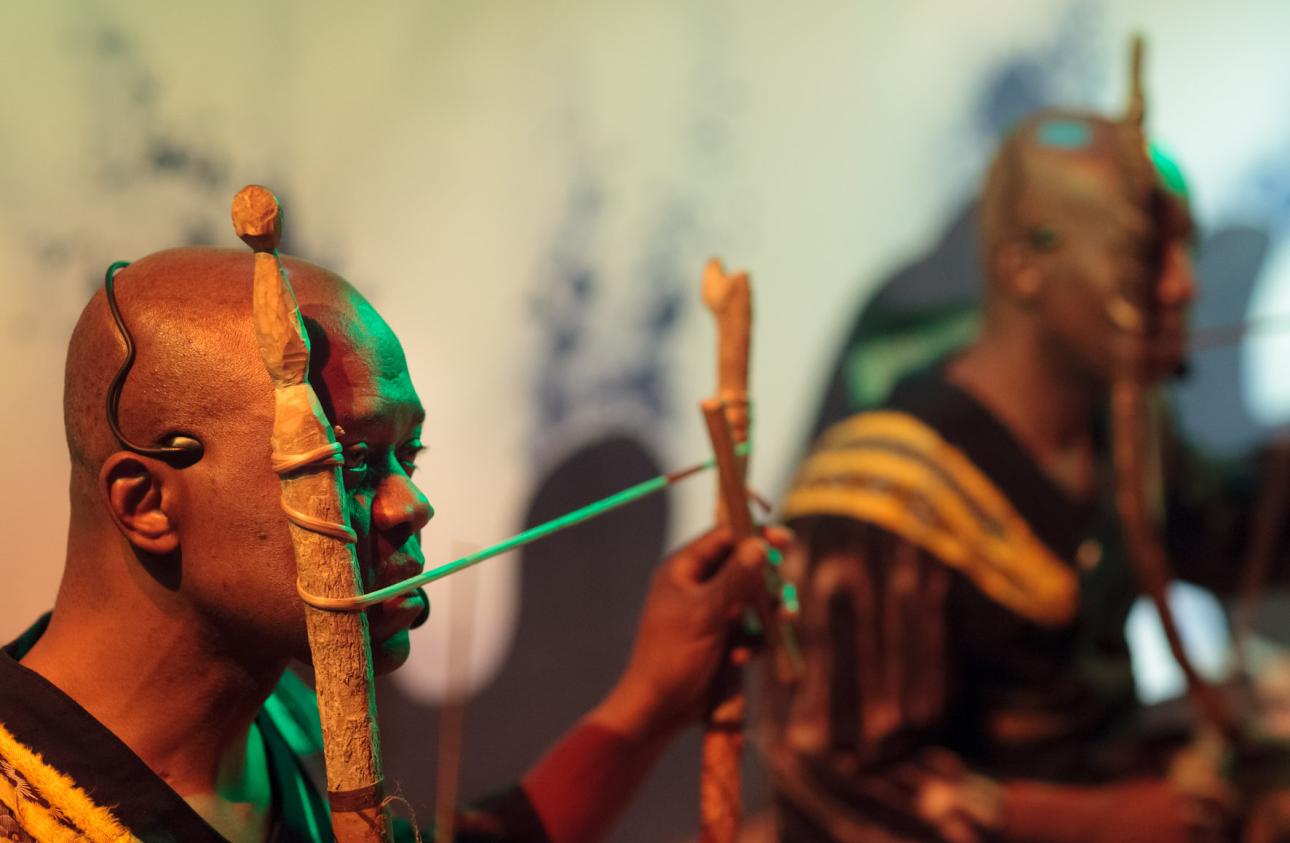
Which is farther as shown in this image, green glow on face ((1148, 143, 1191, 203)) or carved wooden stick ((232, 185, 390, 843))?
green glow on face ((1148, 143, 1191, 203))

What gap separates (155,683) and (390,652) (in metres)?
0.15

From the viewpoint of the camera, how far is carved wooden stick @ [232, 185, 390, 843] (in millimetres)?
790

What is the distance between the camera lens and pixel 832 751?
1.94 metres

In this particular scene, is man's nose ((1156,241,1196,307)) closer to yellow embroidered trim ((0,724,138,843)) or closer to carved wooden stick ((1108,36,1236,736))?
carved wooden stick ((1108,36,1236,736))

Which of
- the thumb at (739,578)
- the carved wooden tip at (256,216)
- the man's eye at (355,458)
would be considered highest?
the carved wooden tip at (256,216)

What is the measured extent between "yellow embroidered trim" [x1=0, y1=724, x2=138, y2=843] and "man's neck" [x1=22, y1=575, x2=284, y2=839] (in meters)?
0.05

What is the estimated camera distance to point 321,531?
80 centimetres

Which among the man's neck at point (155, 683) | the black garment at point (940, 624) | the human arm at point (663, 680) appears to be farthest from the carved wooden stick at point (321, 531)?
the black garment at point (940, 624)

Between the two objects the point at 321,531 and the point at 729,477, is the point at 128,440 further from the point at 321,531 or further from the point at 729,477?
the point at 729,477

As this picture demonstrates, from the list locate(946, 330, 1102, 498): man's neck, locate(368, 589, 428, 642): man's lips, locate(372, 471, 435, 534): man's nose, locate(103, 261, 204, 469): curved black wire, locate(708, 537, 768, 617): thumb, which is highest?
locate(103, 261, 204, 469): curved black wire

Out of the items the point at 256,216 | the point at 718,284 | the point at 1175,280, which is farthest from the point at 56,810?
the point at 1175,280

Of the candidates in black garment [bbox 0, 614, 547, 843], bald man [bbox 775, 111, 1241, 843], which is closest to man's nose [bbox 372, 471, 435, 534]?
black garment [bbox 0, 614, 547, 843]

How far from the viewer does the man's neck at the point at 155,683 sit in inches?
34.5

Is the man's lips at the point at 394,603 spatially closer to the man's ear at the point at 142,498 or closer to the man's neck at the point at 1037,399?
the man's ear at the point at 142,498
